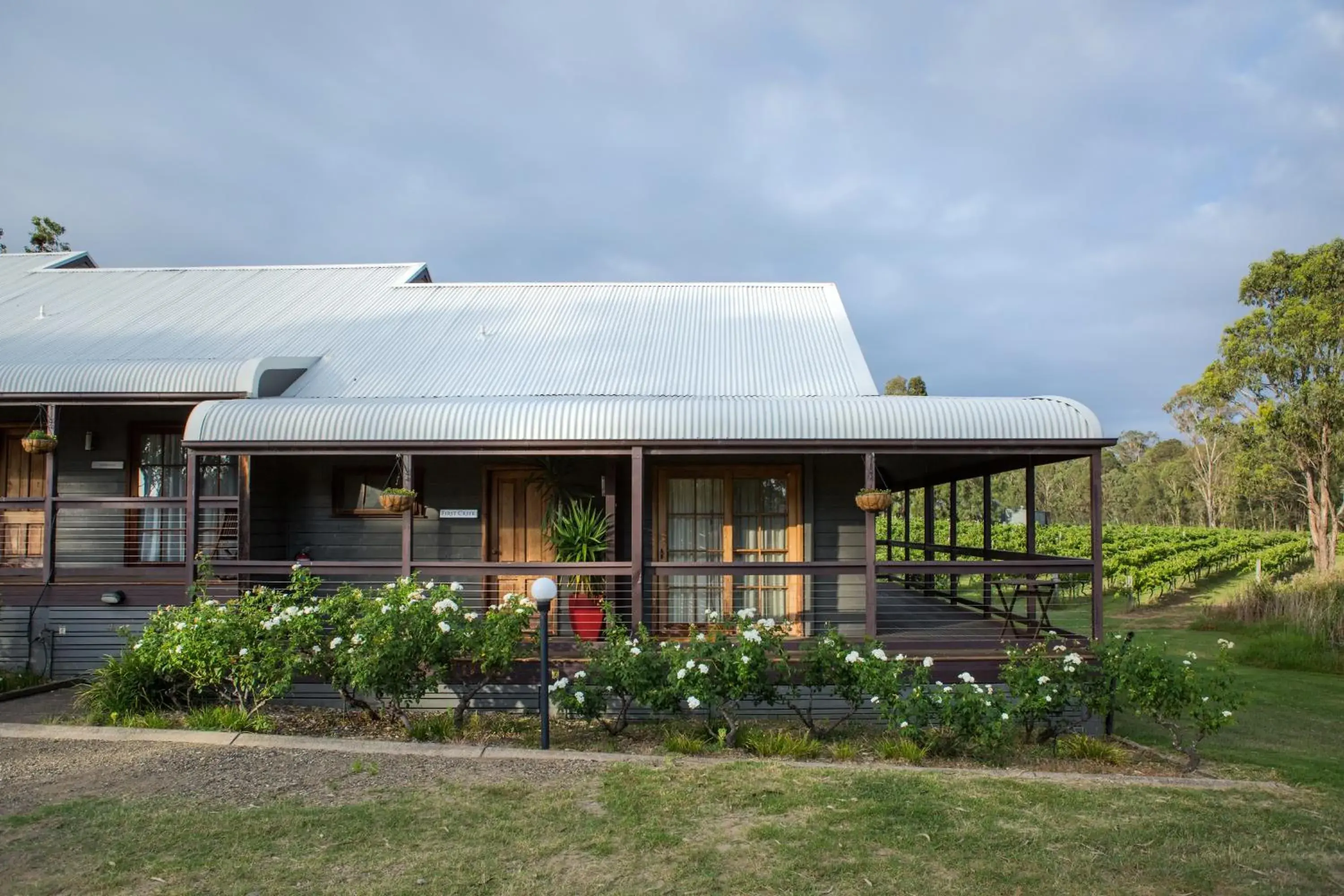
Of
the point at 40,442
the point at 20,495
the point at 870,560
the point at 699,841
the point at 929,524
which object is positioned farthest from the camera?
the point at 929,524

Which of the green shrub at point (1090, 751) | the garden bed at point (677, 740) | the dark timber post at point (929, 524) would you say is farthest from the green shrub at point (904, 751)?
the dark timber post at point (929, 524)

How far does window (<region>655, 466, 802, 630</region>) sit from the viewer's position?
11.0 metres

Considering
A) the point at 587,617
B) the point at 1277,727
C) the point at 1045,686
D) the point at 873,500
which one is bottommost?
the point at 1277,727

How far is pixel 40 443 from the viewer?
10445 mm

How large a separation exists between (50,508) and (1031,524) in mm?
11278

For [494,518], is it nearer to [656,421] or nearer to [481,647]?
[656,421]

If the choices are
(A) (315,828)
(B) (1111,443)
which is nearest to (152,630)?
(A) (315,828)

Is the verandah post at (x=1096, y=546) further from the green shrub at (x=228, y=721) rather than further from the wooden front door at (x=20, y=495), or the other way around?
the wooden front door at (x=20, y=495)

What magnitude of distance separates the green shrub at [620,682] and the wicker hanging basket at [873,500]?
7.75 feet

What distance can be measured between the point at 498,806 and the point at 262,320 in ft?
32.9

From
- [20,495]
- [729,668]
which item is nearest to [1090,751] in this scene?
[729,668]

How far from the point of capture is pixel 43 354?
1197 centimetres

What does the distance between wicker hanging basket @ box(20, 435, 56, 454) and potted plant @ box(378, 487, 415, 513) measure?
4.16m

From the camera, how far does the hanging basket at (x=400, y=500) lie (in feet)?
30.3
